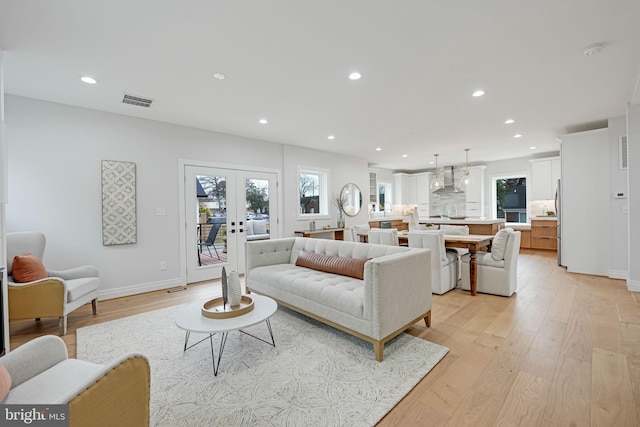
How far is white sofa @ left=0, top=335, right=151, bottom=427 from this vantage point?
0.88 meters

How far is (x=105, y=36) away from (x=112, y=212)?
8.23 ft

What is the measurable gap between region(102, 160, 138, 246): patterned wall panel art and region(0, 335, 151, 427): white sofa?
2.92 meters

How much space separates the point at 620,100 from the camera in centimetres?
373

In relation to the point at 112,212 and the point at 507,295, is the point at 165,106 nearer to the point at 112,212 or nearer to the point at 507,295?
the point at 112,212

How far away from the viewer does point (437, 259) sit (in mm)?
3885

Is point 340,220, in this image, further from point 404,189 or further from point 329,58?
point 329,58

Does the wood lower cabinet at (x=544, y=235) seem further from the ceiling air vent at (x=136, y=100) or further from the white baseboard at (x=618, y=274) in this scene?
the ceiling air vent at (x=136, y=100)

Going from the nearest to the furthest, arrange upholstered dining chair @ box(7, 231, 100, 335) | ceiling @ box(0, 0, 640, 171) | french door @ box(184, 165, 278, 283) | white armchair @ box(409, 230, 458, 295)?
ceiling @ box(0, 0, 640, 171)
upholstered dining chair @ box(7, 231, 100, 335)
white armchair @ box(409, 230, 458, 295)
french door @ box(184, 165, 278, 283)

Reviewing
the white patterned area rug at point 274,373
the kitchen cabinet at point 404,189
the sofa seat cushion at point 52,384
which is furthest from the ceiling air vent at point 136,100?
the kitchen cabinet at point 404,189

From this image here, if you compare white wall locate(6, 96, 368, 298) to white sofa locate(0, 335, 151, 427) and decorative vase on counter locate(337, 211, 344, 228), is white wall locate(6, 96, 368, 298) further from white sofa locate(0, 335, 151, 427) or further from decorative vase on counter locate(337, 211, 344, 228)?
decorative vase on counter locate(337, 211, 344, 228)

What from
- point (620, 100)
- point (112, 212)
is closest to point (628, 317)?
point (620, 100)

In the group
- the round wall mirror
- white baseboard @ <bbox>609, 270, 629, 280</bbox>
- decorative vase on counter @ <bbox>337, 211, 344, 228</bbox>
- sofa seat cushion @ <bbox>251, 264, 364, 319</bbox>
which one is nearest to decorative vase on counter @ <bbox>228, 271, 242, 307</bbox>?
sofa seat cushion @ <bbox>251, 264, 364, 319</bbox>

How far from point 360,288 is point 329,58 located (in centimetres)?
217

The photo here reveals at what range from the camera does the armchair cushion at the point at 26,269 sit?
2811 millimetres
